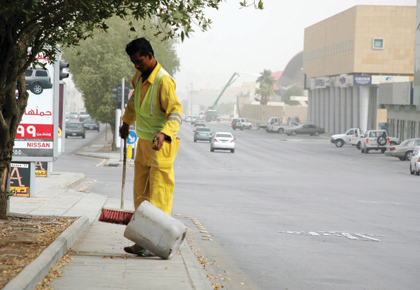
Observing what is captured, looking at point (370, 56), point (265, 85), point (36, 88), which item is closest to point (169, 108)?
point (36, 88)

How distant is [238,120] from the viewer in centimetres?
11138

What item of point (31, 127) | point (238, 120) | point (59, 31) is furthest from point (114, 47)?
point (238, 120)

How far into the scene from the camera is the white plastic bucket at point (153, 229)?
22.0 feet

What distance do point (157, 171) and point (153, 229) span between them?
0.65 meters

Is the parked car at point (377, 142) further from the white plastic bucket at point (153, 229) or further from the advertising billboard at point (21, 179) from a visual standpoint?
the white plastic bucket at point (153, 229)

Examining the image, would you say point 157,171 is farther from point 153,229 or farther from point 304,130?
point 304,130

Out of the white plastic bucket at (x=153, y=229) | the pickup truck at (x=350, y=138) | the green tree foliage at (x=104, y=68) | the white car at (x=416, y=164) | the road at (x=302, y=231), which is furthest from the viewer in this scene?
the pickup truck at (x=350, y=138)

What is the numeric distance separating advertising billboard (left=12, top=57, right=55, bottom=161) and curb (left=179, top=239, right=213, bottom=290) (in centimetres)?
720

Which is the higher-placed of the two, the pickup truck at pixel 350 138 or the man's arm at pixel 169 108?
the man's arm at pixel 169 108

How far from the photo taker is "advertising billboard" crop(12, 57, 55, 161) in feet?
47.1

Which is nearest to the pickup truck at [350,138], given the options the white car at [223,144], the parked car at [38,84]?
the white car at [223,144]

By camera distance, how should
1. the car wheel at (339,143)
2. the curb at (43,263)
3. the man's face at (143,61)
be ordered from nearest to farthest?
the curb at (43,263), the man's face at (143,61), the car wheel at (339,143)

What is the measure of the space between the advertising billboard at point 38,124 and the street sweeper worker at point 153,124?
740 centimetres

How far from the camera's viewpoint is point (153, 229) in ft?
22.1
